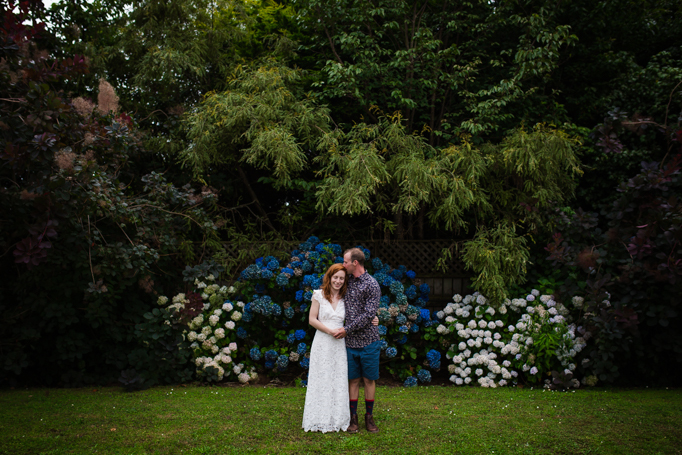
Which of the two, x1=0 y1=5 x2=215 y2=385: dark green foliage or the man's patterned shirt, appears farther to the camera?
x1=0 y1=5 x2=215 y2=385: dark green foliage

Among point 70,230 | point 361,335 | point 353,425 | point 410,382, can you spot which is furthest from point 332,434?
point 70,230

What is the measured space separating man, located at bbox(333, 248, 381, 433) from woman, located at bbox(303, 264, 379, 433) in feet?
0.26

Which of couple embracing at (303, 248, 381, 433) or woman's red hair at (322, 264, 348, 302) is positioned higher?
woman's red hair at (322, 264, 348, 302)

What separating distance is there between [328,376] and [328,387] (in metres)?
0.08

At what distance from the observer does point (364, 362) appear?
3.96m

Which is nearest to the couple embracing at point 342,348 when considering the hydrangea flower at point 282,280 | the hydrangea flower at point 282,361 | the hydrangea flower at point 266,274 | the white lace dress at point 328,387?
the white lace dress at point 328,387

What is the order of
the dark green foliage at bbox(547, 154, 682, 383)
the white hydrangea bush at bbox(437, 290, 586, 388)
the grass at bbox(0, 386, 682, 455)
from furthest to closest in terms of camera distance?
the white hydrangea bush at bbox(437, 290, 586, 388) → the dark green foliage at bbox(547, 154, 682, 383) → the grass at bbox(0, 386, 682, 455)

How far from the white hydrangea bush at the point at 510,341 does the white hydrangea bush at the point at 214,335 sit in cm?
253

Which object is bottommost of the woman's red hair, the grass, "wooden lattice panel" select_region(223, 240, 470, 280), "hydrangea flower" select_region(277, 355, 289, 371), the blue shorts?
the grass

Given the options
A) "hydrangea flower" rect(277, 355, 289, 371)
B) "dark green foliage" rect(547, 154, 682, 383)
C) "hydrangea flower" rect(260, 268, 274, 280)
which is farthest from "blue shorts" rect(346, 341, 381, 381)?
"dark green foliage" rect(547, 154, 682, 383)

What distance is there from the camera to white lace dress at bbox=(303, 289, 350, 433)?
→ 12.7 ft

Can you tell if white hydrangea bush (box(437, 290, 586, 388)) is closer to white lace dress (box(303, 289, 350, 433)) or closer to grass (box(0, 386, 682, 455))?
grass (box(0, 386, 682, 455))

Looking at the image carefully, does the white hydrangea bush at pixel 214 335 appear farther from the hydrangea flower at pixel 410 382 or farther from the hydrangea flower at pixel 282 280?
the hydrangea flower at pixel 410 382

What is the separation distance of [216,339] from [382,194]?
9.34 feet
